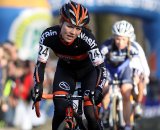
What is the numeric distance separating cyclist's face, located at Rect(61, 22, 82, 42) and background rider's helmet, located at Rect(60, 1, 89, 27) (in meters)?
0.06

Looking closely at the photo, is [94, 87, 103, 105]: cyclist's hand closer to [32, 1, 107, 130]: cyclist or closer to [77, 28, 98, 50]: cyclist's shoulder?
[32, 1, 107, 130]: cyclist

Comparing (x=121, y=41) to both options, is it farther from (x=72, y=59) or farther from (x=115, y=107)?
(x=72, y=59)

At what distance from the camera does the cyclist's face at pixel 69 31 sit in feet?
32.8

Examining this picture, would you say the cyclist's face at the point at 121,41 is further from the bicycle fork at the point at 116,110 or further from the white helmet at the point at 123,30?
the bicycle fork at the point at 116,110

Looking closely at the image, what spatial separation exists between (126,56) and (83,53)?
279 cm

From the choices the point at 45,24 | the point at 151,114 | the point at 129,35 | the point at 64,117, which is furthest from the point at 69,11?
the point at 151,114

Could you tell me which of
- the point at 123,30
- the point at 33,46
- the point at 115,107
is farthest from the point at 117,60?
the point at 33,46

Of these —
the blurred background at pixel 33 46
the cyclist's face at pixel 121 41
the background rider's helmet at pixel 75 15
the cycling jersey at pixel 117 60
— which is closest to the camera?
the background rider's helmet at pixel 75 15

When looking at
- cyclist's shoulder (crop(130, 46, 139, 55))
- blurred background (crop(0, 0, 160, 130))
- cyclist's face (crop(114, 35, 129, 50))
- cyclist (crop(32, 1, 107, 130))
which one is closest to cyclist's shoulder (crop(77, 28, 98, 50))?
cyclist (crop(32, 1, 107, 130))

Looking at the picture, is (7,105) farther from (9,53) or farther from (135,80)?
(135,80)

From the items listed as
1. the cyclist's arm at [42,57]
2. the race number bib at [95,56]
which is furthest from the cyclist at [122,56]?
the cyclist's arm at [42,57]

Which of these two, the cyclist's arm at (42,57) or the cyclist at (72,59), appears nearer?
the cyclist at (72,59)

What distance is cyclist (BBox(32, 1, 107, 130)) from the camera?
33.0ft

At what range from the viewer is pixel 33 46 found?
63.0 feet
